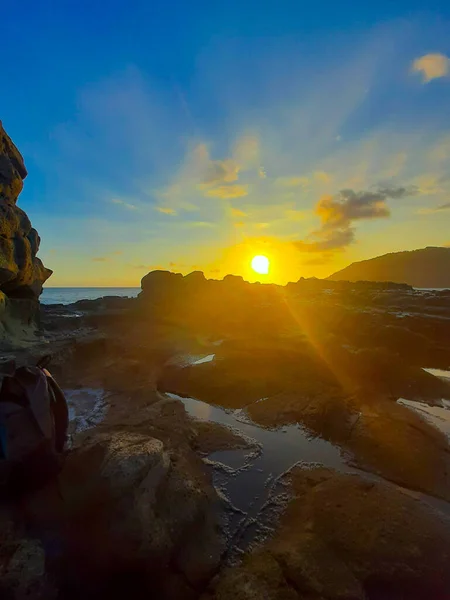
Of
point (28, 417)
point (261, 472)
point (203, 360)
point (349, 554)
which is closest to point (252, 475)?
point (261, 472)

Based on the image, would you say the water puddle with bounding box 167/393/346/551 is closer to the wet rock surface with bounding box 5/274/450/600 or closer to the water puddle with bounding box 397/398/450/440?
the wet rock surface with bounding box 5/274/450/600

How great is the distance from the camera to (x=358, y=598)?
5477 mm

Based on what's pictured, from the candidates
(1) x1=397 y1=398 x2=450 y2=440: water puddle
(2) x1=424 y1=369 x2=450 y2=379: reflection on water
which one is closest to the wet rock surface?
(1) x1=397 y1=398 x2=450 y2=440: water puddle

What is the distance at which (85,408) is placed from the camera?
44.3 feet

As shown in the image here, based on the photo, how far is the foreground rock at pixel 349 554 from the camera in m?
5.60

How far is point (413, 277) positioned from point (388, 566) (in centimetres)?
22229

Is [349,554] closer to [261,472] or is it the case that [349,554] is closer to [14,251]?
[261,472]

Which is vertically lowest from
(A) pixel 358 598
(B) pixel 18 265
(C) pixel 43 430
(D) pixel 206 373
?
(A) pixel 358 598

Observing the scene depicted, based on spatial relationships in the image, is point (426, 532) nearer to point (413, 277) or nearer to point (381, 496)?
point (381, 496)

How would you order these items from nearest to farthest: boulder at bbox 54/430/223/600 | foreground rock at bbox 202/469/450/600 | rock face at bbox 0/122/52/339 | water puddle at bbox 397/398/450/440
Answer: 1. boulder at bbox 54/430/223/600
2. foreground rock at bbox 202/469/450/600
3. water puddle at bbox 397/398/450/440
4. rock face at bbox 0/122/52/339

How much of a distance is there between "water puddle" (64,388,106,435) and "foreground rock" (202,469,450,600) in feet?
26.1

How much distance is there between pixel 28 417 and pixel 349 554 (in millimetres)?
7042

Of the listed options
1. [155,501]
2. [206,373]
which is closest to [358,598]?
[155,501]

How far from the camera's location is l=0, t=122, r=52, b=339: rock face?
21703 millimetres
